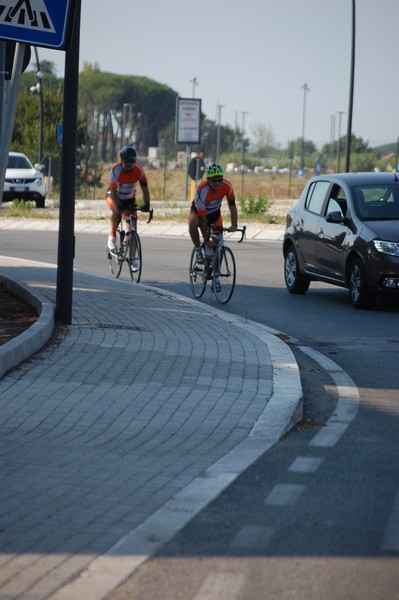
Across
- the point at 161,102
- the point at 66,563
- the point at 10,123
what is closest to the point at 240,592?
the point at 66,563

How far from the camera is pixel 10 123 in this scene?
10344 mm

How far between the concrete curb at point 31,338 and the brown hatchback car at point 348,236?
4.32 metres

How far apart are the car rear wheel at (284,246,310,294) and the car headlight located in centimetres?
237

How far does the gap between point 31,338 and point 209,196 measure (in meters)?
6.39

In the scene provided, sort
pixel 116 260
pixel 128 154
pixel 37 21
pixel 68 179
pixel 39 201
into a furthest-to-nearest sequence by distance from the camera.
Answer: pixel 39 201, pixel 116 260, pixel 128 154, pixel 68 179, pixel 37 21

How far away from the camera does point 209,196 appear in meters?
16.6

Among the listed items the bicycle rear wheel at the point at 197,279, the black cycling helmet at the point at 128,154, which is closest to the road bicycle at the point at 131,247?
the black cycling helmet at the point at 128,154

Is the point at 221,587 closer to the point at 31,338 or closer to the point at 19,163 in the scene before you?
the point at 31,338

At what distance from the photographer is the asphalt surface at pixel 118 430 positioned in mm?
5379

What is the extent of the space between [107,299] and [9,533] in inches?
380

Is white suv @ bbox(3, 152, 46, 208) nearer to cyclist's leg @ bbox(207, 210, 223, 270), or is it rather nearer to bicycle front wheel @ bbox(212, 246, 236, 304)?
cyclist's leg @ bbox(207, 210, 223, 270)

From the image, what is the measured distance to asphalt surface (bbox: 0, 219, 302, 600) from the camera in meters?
5.38

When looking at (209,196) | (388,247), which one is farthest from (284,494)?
(209,196)

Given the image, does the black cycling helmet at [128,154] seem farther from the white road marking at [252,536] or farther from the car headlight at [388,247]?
the white road marking at [252,536]
